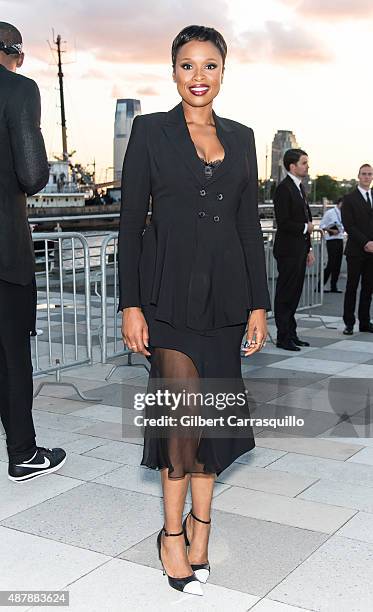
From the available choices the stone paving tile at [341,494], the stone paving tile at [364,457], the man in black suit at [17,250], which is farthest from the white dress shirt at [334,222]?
the man in black suit at [17,250]

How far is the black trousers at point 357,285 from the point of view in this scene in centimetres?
875

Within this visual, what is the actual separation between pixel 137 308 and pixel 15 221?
1209 millimetres

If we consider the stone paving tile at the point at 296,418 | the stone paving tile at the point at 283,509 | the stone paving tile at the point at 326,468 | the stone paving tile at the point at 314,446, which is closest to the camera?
the stone paving tile at the point at 283,509

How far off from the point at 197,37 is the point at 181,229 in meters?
0.67

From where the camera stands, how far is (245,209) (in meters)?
2.95

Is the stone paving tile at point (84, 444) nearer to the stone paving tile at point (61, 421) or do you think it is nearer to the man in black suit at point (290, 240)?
the stone paving tile at point (61, 421)

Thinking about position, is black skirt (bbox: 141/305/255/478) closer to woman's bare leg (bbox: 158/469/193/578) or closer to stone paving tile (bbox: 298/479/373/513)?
woman's bare leg (bbox: 158/469/193/578)

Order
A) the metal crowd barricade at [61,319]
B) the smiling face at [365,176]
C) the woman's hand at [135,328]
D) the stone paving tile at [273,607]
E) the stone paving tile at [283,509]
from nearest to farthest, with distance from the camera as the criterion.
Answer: the stone paving tile at [273,607] → the woman's hand at [135,328] → the stone paving tile at [283,509] → the metal crowd barricade at [61,319] → the smiling face at [365,176]

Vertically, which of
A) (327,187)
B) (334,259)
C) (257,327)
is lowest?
(334,259)

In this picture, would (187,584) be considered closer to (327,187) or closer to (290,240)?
(290,240)

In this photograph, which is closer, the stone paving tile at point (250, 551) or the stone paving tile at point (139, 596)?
the stone paving tile at point (139, 596)

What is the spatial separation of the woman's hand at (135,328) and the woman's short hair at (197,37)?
0.90 metres

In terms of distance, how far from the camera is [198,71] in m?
2.75

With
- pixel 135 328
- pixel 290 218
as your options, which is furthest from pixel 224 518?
pixel 290 218
